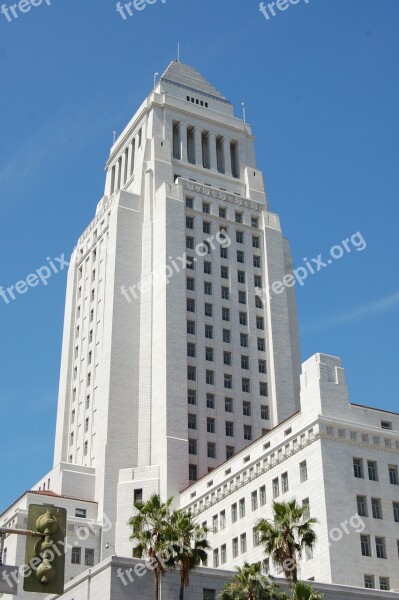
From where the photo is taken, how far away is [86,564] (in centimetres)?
7150

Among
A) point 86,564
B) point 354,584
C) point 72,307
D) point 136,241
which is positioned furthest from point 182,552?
point 72,307

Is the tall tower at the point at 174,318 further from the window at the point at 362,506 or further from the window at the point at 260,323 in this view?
the window at the point at 362,506

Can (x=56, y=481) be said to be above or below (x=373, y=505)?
above

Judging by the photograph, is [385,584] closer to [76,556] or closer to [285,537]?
[285,537]

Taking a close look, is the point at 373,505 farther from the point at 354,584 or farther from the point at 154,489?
the point at 154,489

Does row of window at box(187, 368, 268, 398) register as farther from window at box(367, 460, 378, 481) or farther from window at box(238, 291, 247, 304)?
window at box(367, 460, 378, 481)

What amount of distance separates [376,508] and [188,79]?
6786cm

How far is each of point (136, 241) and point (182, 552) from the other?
53.8 metres

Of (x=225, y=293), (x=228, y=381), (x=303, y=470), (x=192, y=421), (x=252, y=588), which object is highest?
(x=225, y=293)

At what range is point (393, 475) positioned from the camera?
59656 millimetres

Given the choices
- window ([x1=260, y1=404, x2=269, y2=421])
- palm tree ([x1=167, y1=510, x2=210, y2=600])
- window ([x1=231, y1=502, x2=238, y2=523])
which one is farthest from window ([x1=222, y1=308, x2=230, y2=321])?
palm tree ([x1=167, y1=510, x2=210, y2=600])

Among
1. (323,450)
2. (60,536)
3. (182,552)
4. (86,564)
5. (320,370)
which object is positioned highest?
(320,370)

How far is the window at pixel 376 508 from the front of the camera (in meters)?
57.0

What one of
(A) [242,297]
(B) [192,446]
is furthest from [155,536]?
(A) [242,297]
